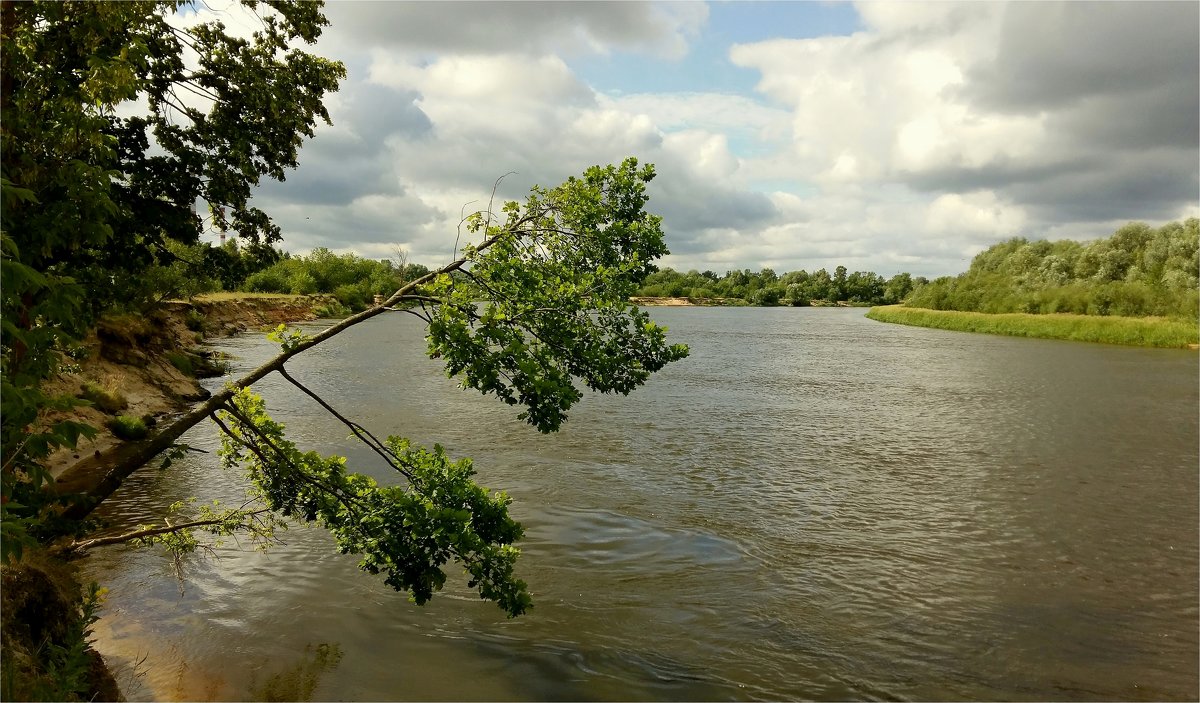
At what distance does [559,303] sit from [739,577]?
882 cm

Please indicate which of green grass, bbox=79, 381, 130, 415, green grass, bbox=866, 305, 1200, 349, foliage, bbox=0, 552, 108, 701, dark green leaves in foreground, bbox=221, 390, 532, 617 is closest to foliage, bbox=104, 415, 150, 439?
green grass, bbox=79, 381, 130, 415

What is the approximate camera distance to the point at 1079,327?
80.2m

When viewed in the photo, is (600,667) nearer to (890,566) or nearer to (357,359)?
(890,566)

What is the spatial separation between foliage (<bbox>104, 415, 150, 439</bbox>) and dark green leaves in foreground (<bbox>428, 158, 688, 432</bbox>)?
2123 cm

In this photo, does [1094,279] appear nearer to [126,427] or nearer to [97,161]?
[126,427]

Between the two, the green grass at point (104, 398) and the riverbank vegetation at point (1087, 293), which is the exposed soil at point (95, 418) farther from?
the riverbank vegetation at point (1087, 293)

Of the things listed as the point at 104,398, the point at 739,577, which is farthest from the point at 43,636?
the point at 104,398

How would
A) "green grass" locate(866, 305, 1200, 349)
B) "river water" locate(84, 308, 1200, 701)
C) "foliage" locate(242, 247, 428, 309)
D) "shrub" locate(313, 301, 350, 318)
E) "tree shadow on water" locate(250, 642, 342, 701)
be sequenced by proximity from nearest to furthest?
"tree shadow on water" locate(250, 642, 342, 701), "river water" locate(84, 308, 1200, 701), "green grass" locate(866, 305, 1200, 349), "shrub" locate(313, 301, 350, 318), "foliage" locate(242, 247, 428, 309)

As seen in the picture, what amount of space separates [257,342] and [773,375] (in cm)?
4810

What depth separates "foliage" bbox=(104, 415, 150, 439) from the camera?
24.9m

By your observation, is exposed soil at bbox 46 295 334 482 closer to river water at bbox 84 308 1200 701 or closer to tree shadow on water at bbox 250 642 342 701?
river water at bbox 84 308 1200 701

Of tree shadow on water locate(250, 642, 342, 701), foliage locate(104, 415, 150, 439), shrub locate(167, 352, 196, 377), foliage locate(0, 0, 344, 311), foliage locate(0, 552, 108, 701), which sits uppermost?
foliage locate(0, 0, 344, 311)

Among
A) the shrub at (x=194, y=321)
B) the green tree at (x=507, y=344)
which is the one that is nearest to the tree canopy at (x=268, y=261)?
the green tree at (x=507, y=344)

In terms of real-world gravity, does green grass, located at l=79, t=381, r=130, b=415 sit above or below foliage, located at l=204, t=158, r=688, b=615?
below
